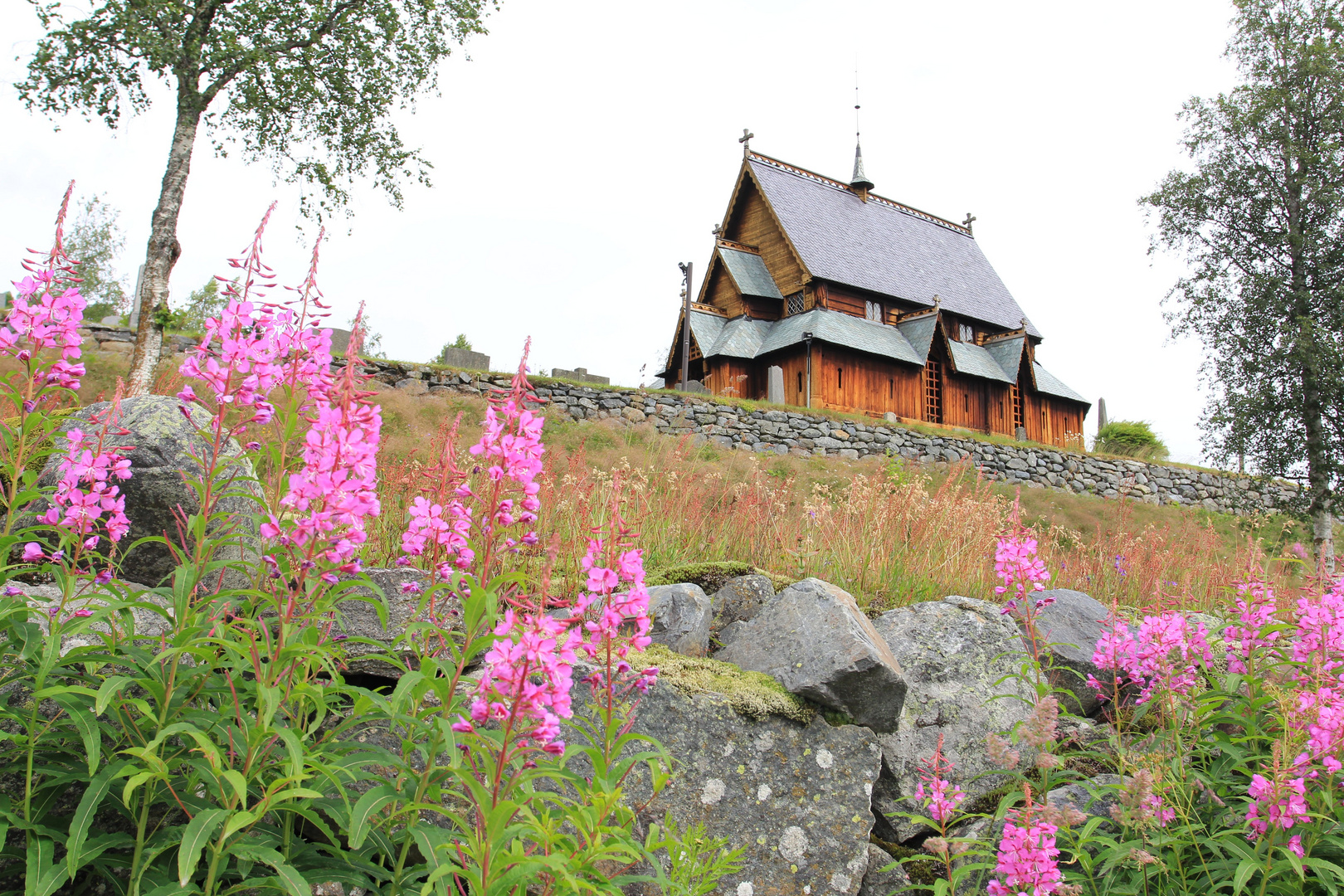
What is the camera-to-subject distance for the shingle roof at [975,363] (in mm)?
26609

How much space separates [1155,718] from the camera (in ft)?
14.0

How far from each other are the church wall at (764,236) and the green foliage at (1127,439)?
43.1 ft

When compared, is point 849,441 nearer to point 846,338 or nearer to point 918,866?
point 846,338

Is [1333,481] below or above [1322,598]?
above

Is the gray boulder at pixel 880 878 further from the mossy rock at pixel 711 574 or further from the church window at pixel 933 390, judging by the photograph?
the church window at pixel 933 390

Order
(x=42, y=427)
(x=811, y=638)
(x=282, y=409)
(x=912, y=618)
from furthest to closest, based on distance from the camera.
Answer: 1. (x=912, y=618)
2. (x=811, y=638)
3. (x=42, y=427)
4. (x=282, y=409)

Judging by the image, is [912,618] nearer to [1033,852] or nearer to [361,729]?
[1033,852]

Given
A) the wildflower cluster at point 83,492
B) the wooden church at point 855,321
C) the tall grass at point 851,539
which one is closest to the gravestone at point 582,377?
the wooden church at point 855,321


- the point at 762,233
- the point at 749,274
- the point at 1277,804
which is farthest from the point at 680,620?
the point at 762,233

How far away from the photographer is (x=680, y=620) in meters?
4.46

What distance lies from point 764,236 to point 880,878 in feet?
86.8

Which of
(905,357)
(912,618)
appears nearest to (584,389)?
(905,357)

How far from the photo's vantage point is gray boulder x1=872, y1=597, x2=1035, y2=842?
4043 mm

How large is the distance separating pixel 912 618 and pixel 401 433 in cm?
1092
